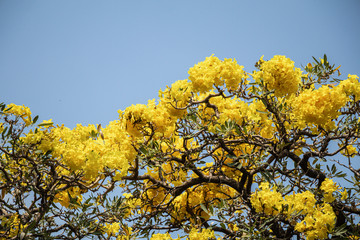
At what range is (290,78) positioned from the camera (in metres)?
3.31

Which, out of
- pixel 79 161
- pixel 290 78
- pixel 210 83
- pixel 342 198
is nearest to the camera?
pixel 79 161

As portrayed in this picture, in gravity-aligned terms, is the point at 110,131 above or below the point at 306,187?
above

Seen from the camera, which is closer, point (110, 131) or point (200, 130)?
point (200, 130)

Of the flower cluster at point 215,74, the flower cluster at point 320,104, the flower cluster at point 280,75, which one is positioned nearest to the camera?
the flower cluster at point 320,104

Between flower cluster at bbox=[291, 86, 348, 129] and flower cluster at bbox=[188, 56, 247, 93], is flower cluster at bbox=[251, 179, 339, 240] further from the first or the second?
→ flower cluster at bbox=[188, 56, 247, 93]

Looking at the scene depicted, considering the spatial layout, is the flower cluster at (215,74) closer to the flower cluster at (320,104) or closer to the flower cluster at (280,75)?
the flower cluster at (280,75)

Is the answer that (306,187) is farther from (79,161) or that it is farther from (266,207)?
(79,161)

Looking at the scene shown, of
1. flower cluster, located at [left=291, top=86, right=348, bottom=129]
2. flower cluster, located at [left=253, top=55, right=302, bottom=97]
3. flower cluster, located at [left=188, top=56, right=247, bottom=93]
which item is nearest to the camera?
flower cluster, located at [left=291, top=86, right=348, bottom=129]

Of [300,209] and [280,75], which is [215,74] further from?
[300,209]

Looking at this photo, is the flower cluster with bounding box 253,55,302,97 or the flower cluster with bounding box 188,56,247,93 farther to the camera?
the flower cluster with bounding box 188,56,247,93

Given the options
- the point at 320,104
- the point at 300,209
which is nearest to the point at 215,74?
the point at 320,104

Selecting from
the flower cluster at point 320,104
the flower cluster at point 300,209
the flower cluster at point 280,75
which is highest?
the flower cluster at point 280,75

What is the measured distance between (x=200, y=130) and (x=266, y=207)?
1.01 metres

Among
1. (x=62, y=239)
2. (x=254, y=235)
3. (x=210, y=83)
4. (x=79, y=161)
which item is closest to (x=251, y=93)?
(x=210, y=83)
